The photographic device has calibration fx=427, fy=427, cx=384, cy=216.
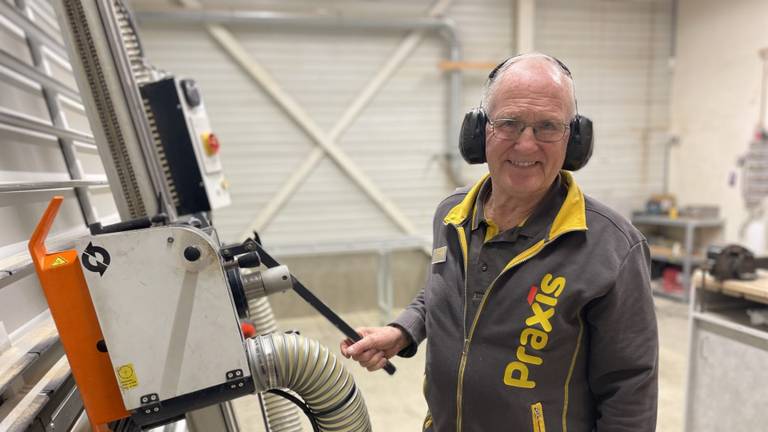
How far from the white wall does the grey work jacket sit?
410 cm

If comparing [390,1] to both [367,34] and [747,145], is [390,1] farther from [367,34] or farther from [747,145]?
[747,145]

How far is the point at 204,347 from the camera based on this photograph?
0.73 m

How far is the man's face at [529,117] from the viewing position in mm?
869

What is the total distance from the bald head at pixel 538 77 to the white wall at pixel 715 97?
4.09 meters

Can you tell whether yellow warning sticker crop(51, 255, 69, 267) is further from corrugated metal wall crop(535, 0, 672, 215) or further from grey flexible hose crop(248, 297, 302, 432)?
corrugated metal wall crop(535, 0, 672, 215)

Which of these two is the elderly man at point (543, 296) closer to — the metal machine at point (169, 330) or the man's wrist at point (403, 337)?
the man's wrist at point (403, 337)

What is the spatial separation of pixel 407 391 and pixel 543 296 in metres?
2.02

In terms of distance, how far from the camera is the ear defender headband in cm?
91

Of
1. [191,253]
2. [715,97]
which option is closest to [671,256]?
[715,97]

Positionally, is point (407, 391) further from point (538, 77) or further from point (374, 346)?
point (538, 77)

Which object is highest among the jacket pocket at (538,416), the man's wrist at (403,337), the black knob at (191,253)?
the black knob at (191,253)

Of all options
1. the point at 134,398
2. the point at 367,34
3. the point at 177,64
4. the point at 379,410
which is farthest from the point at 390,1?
the point at 134,398

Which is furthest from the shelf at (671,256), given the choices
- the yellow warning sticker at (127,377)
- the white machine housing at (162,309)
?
the yellow warning sticker at (127,377)

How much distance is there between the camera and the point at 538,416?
0.90 metres
